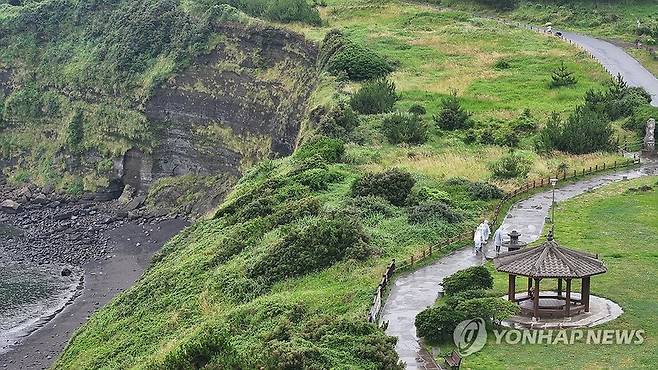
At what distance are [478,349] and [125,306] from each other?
24.9 meters

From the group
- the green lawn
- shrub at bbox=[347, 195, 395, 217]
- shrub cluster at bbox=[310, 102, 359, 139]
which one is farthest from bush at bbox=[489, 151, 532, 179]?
shrub cluster at bbox=[310, 102, 359, 139]

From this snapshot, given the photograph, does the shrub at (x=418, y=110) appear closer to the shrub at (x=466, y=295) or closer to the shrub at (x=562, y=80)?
the shrub at (x=562, y=80)

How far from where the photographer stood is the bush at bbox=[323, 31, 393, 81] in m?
75.6

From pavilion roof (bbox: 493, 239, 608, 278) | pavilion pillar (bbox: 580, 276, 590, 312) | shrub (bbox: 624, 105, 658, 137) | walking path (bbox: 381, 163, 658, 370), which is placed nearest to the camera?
pavilion roof (bbox: 493, 239, 608, 278)

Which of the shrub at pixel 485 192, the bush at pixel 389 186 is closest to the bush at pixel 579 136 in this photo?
the shrub at pixel 485 192

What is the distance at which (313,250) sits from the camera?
39594mm

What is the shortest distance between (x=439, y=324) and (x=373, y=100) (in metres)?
36.8

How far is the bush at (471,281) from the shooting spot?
34000mm

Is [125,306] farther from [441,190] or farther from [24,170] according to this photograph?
[24,170]

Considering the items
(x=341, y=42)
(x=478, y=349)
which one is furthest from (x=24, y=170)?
(x=478, y=349)

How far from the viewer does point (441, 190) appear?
4797 cm

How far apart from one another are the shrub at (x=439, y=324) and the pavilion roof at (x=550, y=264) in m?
2.16

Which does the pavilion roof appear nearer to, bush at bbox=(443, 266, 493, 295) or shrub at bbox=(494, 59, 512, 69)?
bush at bbox=(443, 266, 493, 295)

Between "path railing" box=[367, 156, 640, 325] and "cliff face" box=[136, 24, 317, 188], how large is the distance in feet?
106
